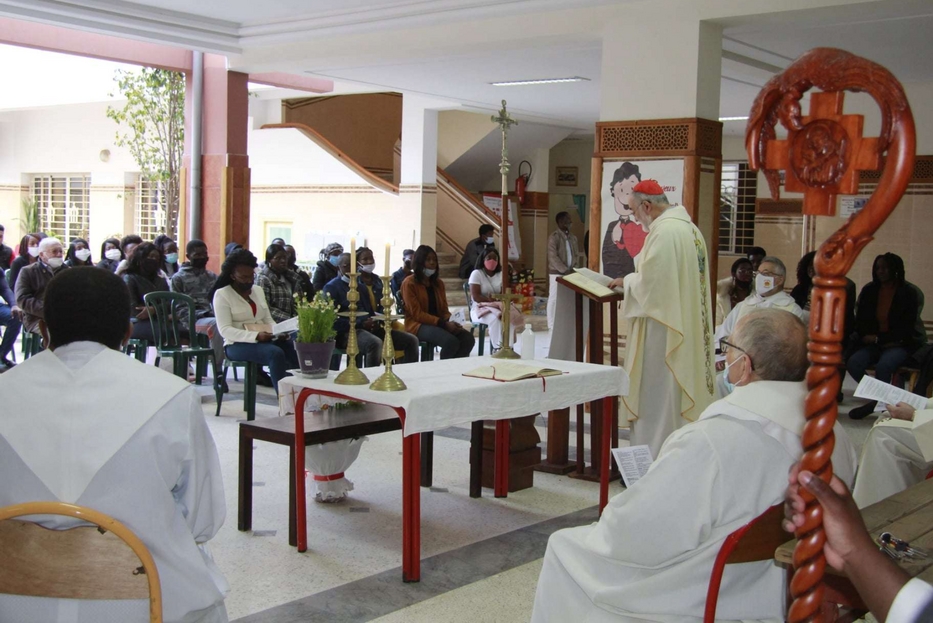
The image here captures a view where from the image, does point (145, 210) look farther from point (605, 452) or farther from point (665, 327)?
point (605, 452)

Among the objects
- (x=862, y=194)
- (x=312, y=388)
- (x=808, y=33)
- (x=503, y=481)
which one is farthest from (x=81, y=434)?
(x=862, y=194)

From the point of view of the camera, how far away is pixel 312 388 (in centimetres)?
463

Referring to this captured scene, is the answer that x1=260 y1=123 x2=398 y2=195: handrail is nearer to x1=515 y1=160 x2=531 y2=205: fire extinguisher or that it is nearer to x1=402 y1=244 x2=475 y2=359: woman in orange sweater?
x1=515 y1=160 x2=531 y2=205: fire extinguisher

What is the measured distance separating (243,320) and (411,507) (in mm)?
3737

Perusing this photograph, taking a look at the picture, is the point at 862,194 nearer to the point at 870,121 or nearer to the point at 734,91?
the point at 870,121

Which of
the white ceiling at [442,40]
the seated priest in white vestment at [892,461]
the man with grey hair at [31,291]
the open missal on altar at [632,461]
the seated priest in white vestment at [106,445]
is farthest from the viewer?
the man with grey hair at [31,291]

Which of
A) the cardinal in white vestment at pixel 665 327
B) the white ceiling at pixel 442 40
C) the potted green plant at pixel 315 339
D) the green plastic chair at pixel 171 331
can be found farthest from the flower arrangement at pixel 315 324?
Answer: the white ceiling at pixel 442 40

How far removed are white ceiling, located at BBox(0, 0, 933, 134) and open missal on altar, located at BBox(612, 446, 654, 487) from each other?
444 cm

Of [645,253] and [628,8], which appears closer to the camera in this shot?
[645,253]

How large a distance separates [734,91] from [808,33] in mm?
3616

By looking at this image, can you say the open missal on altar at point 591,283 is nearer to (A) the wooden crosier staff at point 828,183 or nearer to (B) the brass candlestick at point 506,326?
(B) the brass candlestick at point 506,326

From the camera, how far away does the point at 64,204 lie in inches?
806

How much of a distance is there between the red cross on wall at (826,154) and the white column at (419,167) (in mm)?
13066

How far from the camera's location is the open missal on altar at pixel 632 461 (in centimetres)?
370
